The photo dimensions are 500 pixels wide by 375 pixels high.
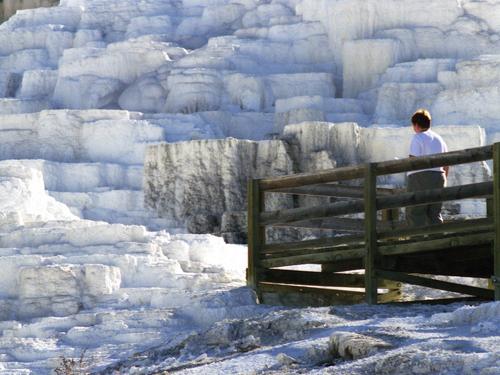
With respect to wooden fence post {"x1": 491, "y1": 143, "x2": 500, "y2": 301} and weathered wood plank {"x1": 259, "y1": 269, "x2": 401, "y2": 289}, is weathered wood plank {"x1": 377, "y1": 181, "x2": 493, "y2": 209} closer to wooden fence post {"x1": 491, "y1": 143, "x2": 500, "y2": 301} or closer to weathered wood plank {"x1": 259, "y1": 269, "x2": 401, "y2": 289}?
wooden fence post {"x1": 491, "y1": 143, "x2": 500, "y2": 301}

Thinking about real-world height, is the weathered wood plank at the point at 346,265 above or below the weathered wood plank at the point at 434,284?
above

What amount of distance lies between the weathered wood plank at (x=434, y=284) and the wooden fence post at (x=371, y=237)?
0.06 m

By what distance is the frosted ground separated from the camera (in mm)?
7285

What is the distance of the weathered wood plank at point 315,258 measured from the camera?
8609 millimetres

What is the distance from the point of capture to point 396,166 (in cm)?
827

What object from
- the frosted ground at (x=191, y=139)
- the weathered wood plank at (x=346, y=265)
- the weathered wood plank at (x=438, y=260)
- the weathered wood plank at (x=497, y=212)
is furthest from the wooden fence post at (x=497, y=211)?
the weathered wood plank at (x=346, y=265)

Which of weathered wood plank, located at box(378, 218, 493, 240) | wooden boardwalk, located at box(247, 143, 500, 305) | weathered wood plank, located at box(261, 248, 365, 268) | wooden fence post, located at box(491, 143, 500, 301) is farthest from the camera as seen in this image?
weathered wood plank, located at box(261, 248, 365, 268)

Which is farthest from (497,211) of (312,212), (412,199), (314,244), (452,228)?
(314,244)

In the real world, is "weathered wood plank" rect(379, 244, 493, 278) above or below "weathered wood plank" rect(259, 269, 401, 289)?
above

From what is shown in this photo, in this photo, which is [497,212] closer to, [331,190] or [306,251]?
[306,251]

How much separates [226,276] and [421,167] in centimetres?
489

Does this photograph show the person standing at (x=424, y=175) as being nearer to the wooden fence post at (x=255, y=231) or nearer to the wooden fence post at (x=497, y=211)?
the wooden fence post at (x=497, y=211)

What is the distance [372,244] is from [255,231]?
3.86ft

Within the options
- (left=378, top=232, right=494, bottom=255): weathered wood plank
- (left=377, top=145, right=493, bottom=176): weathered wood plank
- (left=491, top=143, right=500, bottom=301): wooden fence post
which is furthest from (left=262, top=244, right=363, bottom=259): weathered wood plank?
(left=491, top=143, right=500, bottom=301): wooden fence post
